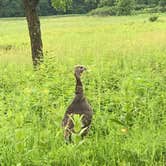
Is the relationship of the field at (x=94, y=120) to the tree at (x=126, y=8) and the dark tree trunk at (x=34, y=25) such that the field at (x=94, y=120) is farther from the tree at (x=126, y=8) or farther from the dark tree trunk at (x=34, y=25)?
the tree at (x=126, y=8)

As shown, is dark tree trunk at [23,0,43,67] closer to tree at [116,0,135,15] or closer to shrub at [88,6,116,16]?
tree at [116,0,135,15]

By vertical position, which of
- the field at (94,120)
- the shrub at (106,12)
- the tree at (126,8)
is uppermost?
the field at (94,120)

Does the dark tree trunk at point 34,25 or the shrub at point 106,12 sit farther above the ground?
the dark tree trunk at point 34,25

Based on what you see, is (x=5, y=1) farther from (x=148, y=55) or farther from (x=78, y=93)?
(x=78, y=93)

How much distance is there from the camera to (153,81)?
392 inches

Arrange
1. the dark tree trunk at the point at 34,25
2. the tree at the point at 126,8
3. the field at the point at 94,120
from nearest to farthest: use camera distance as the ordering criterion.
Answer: the field at the point at 94,120 < the dark tree trunk at the point at 34,25 < the tree at the point at 126,8

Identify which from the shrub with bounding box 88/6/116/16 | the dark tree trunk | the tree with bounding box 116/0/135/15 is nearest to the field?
the dark tree trunk

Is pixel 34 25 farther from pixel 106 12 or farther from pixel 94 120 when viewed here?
pixel 106 12

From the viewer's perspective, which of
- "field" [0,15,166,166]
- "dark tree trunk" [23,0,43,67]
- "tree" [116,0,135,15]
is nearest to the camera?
"field" [0,15,166,166]

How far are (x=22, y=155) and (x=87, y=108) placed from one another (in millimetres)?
1220

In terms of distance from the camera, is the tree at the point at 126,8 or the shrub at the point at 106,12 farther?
the shrub at the point at 106,12

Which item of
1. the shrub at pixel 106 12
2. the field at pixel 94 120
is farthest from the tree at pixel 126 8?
the field at pixel 94 120

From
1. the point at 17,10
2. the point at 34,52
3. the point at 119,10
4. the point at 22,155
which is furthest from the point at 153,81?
the point at 17,10

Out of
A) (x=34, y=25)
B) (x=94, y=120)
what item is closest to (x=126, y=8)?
(x=34, y=25)
